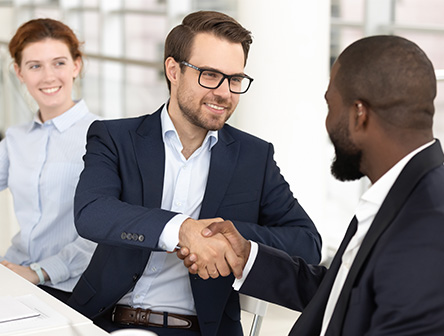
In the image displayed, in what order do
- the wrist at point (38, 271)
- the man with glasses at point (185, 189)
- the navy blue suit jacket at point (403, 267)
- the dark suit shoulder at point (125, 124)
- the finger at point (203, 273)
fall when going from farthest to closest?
the wrist at point (38, 271)
the dark suit shoulder at point (125, 124)
the man with glasses at point (185, 189)
the finger at point (203, 273)
the navy blue suit jacket at point (403, 267)

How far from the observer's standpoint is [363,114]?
4.62 ft

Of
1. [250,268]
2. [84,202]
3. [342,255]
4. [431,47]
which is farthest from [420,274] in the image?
[431,47]

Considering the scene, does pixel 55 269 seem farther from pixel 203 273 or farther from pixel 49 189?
pixel 203 273

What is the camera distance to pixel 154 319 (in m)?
2.02

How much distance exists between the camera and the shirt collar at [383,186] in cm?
139

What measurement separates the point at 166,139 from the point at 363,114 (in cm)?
85

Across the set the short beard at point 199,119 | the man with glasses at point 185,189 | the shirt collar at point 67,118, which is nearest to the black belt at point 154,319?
the man with glasses at point 185,189

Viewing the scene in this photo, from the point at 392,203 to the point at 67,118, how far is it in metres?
1.48

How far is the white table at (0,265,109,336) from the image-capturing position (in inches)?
60.2

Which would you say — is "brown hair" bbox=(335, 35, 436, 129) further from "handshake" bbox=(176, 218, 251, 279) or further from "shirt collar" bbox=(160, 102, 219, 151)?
"shirt collar" bbox=(160, 102, 219, 151)

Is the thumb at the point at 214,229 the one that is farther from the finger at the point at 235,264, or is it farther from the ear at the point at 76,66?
the ear at the point at 76,66

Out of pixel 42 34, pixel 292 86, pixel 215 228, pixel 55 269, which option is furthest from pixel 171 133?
pixel 292 86

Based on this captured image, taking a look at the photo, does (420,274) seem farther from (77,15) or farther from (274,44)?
(77,15)

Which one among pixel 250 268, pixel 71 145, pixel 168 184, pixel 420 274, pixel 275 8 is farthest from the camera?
pixel 275 8
